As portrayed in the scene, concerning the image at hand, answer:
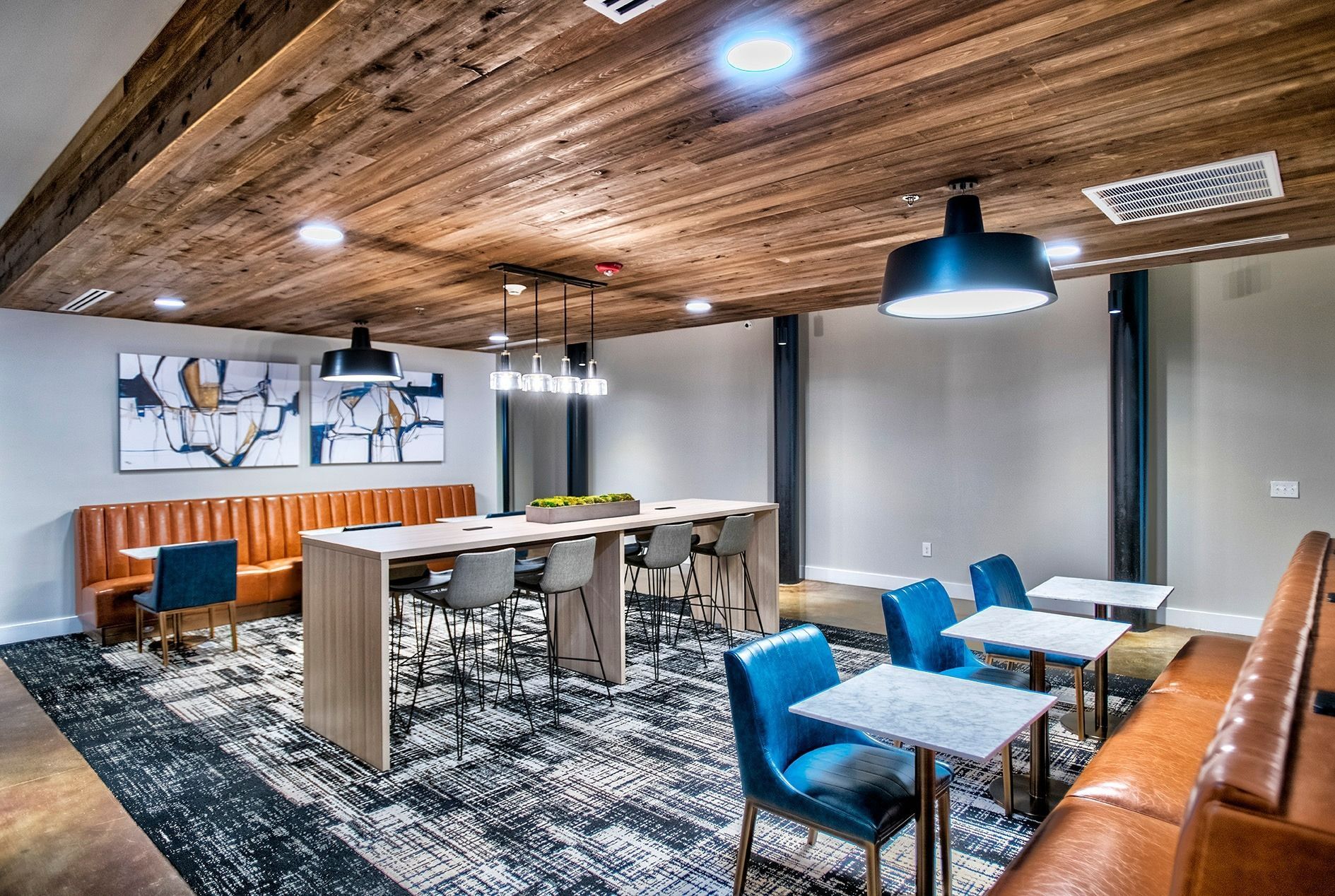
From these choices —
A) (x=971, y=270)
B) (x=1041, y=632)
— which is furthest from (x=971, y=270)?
(x=1041, y=632)

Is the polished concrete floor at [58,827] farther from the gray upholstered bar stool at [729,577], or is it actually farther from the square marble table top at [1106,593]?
the square marble table top at [1106,593]

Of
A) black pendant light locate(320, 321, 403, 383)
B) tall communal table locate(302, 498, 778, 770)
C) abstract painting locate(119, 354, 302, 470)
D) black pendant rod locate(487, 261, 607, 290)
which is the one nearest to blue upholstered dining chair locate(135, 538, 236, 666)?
tall communal table locate(302, 498, 778, 770)

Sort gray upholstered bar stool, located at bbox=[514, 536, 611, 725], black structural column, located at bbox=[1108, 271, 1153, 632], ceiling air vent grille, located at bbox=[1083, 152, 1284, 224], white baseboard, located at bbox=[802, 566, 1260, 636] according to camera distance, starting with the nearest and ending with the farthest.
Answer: ceiling air vent grille, located at bbox=[1083, 152, 1284, 224]
gray upholstered bar stool, located at bbox=[514, 536, 611, 725]
white baseboard, located at bbox=[802, 566, 1260, 636]
black structural column, located at bbox=[1108, 271, 1153, 632]

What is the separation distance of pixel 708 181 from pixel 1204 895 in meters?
2.53

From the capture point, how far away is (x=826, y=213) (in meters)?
3.33

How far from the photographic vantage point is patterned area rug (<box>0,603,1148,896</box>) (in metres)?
2.45

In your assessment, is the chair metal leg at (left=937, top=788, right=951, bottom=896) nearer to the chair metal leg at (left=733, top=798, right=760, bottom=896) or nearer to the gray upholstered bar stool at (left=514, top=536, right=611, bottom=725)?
the chair metal leg at (left=733, top=798, right=760, bottom=896)

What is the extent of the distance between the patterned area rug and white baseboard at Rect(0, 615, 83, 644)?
1.07 metres

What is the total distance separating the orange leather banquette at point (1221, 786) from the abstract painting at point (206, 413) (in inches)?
257

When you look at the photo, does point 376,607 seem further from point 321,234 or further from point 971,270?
point 971,270

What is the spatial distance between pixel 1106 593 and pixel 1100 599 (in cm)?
20

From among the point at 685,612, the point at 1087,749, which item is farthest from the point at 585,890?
the point at 685,612

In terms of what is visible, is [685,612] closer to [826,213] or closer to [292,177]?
[826,213]

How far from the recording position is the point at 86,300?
16.8 ft
